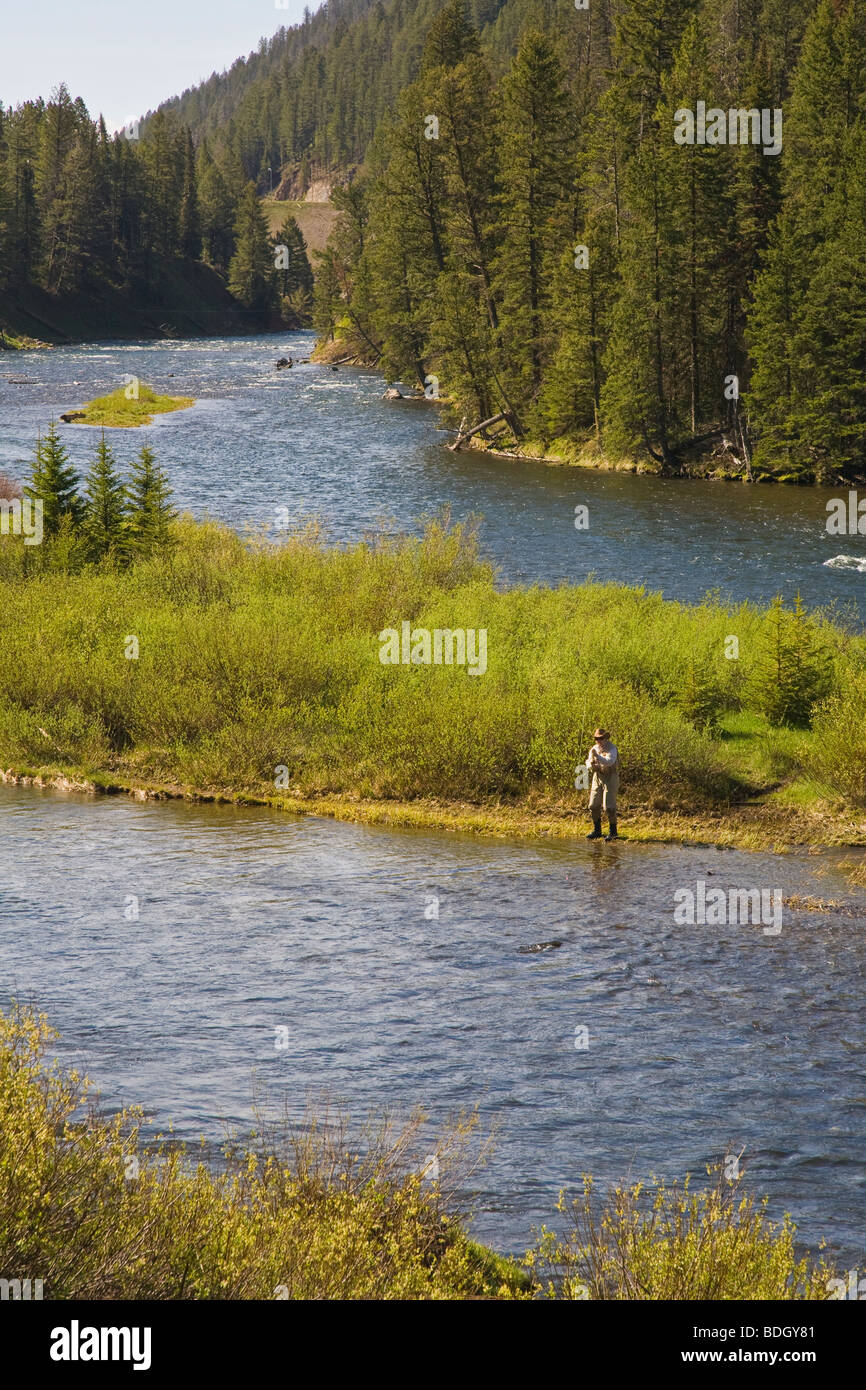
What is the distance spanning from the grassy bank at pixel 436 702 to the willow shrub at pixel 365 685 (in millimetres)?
49

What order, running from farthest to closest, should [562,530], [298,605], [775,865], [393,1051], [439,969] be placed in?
[562,530], [298,605], [775,865], [439,969], [393,1051]

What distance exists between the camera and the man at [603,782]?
76.1 ft

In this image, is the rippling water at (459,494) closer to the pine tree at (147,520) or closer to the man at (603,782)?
the pine tree at (147,520)

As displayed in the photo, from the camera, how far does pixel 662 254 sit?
62688 mm

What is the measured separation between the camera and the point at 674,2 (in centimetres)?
6925

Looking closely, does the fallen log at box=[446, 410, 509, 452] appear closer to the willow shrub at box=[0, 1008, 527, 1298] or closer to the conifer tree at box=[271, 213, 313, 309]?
the willow shrub at box=[0, 1008, 527, 1298]

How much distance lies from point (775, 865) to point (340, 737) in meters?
9.37

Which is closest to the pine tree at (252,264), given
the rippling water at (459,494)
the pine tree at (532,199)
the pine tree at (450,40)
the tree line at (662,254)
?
the rippling water at (459,494)

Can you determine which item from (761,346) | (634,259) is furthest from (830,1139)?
(634,259)

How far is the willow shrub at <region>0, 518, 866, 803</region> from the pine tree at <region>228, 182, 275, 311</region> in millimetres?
148144

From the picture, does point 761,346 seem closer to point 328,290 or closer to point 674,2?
point 674,2

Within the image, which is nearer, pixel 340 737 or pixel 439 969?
pixel 439 969

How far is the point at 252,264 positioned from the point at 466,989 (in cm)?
16747

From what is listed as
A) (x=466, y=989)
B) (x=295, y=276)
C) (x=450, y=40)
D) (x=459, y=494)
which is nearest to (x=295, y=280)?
(x=295, y=276)
